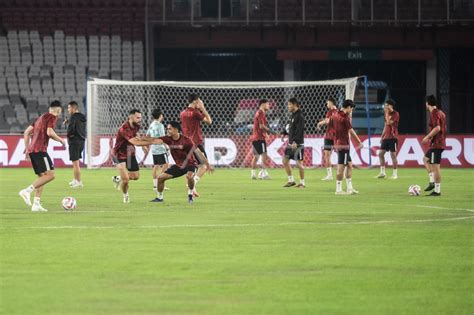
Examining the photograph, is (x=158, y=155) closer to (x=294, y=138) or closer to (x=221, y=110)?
(x=294, y=138)

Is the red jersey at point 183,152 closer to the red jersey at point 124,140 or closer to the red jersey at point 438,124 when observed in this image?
the red jersey at point 124,140

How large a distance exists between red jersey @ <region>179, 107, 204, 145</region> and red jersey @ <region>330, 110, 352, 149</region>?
306 centimetres

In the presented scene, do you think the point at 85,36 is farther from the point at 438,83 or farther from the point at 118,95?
the point at 438,83

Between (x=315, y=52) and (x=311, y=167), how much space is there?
11.6 metres

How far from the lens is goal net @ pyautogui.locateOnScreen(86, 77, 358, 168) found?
42.1 m

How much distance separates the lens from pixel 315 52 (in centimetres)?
5331

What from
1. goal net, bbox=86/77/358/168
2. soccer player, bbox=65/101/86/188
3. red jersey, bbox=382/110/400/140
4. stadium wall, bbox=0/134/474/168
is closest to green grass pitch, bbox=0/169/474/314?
soccer player, bbox=65/101/86/188

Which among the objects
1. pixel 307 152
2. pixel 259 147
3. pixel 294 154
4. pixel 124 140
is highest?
pixel 124 140

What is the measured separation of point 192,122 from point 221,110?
23.7 m

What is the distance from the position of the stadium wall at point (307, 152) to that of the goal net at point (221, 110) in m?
0.04

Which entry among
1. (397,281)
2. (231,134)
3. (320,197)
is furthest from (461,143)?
(397,281)

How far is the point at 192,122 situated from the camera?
27.6m

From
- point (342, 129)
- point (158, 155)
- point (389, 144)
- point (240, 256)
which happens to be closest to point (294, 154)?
point (158, 155)

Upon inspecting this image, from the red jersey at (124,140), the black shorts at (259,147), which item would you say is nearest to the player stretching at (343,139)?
the red jersey at (124,140)
